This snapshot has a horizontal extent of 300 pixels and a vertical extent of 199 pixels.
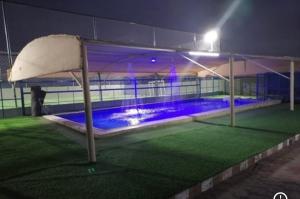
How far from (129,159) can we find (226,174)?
1489mm

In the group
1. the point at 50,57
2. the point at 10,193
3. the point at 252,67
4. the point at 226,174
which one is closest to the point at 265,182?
the point at 226,174

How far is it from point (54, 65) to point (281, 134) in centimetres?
488

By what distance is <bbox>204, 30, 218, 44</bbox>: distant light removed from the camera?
609 inches

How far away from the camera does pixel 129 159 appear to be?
3.68 m

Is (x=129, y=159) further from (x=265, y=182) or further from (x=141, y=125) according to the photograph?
(x=141, y=125)

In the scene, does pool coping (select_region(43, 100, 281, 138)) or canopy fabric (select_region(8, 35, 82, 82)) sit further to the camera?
pool coping (select_region(43, 100, 281, 138))

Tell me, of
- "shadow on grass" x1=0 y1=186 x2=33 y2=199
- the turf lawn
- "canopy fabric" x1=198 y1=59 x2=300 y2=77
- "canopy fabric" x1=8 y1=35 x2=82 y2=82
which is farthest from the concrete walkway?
"canopy fabric" x1=198 y1=59 x2=300 y2=77

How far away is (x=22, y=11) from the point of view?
1102 cm

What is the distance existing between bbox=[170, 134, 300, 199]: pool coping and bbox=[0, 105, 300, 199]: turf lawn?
70 millimetres

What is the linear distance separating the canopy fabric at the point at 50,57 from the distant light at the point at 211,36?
12.7 meters

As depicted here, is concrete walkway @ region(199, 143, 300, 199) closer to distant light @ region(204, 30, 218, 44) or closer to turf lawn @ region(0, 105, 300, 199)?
turf lawn @ region(0, 105, 300, 199)

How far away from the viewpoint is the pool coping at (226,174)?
2609 millimetres

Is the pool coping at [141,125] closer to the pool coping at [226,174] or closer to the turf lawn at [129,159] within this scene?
the turf lawn at [129,159]

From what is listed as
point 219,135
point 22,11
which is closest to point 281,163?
point 219,135
